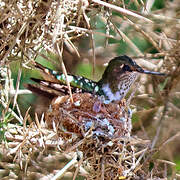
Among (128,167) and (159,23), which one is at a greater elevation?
(159,23)

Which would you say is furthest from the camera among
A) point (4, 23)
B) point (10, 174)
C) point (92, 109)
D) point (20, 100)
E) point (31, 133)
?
point (10, 174)

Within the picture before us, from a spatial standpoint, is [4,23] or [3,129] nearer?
[4,23]

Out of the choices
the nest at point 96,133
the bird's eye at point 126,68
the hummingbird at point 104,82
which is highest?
the bird's eye at point 126,68

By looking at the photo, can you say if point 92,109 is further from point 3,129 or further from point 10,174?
point 10,174

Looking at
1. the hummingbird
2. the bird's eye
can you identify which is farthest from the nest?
the bird's eye

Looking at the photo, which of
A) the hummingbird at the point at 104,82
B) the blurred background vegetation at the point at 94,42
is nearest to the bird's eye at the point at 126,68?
the hummingbird at the point at 104,82

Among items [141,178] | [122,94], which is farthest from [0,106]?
[141,178]

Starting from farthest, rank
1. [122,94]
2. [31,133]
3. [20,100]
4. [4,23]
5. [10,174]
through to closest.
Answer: [10,174] → [20,100] → [122,94] → [31,133] → [4,23]

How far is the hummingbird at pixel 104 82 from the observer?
6.70 ft

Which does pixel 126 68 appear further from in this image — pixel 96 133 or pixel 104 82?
pixel 96 133

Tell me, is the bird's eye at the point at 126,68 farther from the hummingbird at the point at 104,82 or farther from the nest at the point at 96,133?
the nest at the point at 96,133

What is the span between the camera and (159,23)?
1.75 metres

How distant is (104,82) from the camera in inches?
86.4

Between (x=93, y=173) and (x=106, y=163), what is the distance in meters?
0.09
